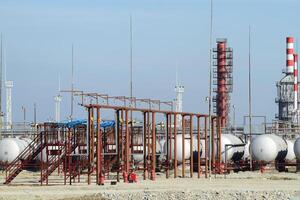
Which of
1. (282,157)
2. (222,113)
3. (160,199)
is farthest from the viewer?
(222,113)

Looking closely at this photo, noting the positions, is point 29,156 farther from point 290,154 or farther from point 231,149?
point 290,154

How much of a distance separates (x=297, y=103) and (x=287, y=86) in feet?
26.2

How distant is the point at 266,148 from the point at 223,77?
41582 millimetres

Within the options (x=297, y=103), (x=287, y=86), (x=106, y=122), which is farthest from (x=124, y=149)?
(x=287, y=86)

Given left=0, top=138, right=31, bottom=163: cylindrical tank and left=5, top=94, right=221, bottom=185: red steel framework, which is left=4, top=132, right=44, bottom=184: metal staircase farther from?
left=0, top=138, right=31, bottom=163: cylindrical tank

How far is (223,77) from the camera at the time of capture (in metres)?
97.3

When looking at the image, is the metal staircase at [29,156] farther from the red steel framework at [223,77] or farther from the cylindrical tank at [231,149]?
the red steel framework at [223,77]

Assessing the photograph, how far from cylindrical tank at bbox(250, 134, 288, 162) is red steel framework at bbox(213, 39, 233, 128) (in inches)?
1540

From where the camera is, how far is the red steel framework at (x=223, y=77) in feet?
318

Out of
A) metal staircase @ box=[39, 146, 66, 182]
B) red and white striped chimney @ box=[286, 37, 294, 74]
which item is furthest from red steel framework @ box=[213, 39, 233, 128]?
metal staircase @ box=[39, 146, 66, 182]

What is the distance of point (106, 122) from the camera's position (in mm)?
44938

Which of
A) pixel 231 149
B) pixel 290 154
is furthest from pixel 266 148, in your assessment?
pixel 290 154

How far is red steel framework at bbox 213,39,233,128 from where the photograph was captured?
97.0m

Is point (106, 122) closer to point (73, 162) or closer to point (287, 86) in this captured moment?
point (73, 162)
